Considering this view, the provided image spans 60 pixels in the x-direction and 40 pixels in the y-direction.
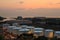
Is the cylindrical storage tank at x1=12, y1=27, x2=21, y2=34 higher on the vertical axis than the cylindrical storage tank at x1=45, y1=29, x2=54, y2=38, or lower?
higher

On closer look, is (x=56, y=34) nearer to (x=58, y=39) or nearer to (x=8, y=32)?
(x=58, y=39)

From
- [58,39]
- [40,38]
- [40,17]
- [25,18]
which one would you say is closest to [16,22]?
[25,18]

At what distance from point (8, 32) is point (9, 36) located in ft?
0.24

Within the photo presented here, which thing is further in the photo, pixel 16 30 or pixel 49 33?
pixel 16 30

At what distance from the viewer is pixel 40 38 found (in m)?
1.71

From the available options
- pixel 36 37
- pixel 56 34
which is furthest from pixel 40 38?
pixel 56 34

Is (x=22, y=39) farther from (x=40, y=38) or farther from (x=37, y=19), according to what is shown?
(x=37, y=19)

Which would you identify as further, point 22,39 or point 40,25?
point 40,25

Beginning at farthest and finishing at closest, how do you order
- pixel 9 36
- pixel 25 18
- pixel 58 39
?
pixel 25 18
pixel 9 36
pixel 58 39

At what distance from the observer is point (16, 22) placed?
1990mm

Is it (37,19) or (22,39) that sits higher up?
(37,19)

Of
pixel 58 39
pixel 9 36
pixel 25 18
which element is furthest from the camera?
pixel 25 18

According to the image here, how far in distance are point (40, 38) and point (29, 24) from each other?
290 millimetres

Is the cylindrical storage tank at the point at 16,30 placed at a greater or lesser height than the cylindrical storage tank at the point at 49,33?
Answer: greater
